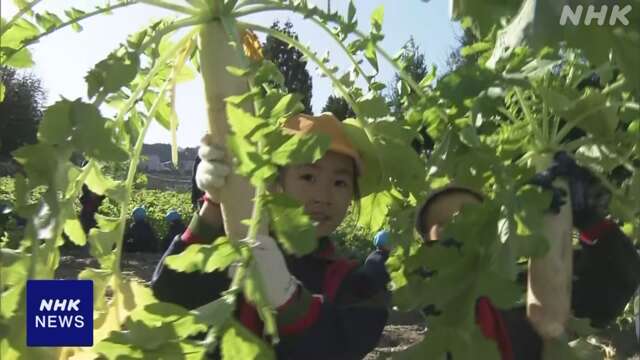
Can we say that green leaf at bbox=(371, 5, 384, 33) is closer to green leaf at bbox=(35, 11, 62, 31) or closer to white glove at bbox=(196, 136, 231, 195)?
white glove at bbox=(196, 136, 231, 195)

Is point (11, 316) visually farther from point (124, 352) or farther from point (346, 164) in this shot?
point (346, 164)

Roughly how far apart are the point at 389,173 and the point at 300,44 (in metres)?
0.26

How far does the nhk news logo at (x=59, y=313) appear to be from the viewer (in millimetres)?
1007

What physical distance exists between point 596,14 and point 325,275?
2.94 feet

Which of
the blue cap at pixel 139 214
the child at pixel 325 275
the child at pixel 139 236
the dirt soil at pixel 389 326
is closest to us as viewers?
the child at pixel 325 275

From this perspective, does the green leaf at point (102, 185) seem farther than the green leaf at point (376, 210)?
No

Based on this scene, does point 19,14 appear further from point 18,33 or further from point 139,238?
point 139,238

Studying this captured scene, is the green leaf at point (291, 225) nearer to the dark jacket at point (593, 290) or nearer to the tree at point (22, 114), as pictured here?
the dark jacket at point (593, 290)

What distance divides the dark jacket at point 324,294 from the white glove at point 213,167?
0.23 meters

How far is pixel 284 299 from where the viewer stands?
106cm

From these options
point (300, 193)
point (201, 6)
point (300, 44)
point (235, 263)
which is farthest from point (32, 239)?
point (300, 193)

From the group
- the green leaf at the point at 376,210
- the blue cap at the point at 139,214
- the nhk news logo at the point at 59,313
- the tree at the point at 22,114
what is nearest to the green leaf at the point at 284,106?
the nhk news logo at the point at 59,313

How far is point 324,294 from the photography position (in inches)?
61.0

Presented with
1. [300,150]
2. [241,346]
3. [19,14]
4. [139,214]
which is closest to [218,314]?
[241,346]
